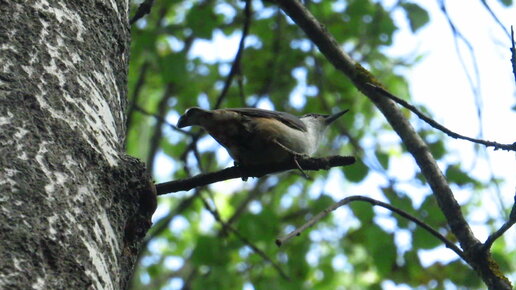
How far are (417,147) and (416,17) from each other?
209cm

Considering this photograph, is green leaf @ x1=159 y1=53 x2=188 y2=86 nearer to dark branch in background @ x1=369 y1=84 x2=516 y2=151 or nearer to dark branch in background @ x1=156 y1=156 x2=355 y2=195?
dark branch in background @ x1=156 y1=156 x2=355 y2=195

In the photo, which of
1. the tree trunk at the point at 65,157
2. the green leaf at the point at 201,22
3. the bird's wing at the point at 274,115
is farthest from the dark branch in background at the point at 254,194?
the tree trunk at the point at 65,157

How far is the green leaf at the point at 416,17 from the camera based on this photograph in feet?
15.1

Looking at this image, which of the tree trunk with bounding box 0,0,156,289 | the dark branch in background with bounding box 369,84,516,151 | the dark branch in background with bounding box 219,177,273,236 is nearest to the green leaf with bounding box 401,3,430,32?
the dark branch in background with bounding box 369,84,516,151

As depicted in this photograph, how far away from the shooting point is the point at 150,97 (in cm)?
919

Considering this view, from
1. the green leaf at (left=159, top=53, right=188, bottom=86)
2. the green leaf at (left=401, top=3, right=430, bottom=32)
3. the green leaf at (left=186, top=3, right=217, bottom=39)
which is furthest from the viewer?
the green leaf at (left=159, top=53, right=188, bottom=86)

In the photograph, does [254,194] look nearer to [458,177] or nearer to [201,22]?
[201,22]

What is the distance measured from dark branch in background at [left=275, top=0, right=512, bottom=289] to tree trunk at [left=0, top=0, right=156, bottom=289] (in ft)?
2.66

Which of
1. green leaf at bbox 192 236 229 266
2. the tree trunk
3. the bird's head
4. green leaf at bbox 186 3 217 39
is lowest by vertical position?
the tree trunk

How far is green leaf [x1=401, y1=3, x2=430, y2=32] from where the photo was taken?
459 cm

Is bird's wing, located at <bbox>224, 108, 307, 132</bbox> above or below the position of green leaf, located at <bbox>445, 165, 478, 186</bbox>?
above

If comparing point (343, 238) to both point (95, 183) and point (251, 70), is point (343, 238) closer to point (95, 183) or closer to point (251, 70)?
point (251, 70)

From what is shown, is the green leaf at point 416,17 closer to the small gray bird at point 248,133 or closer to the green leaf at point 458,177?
the green leaf at point 458,177

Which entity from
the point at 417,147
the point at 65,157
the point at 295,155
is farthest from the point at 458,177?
the point at 65,157
